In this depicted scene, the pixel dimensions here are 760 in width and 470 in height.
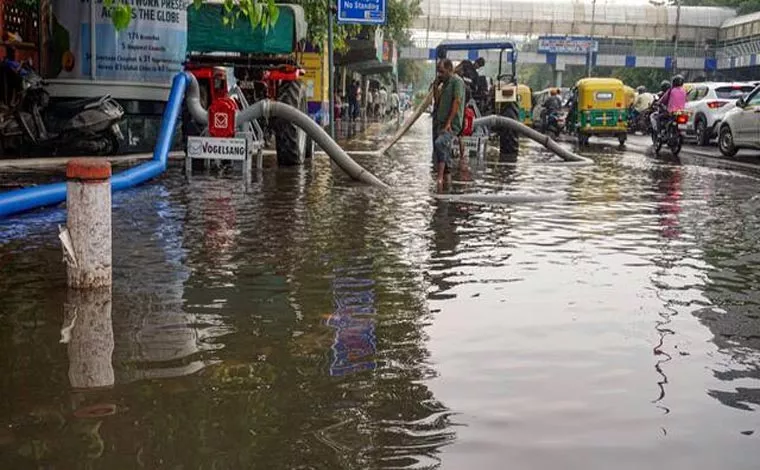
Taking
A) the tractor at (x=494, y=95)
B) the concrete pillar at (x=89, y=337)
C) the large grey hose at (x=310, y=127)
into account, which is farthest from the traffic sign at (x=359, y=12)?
the concrete pillar at (x=89, y=337)

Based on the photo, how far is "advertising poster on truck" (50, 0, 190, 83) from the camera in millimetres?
15836

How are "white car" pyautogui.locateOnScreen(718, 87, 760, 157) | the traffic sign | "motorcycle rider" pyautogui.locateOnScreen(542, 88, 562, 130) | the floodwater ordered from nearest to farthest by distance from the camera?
the floodwater, the traffic sign, "white car" pyautogui.locateOnScreen(718, 87, 760, 157), "motorcycle rider" pyautogui.locateOnScreen(542, 88, 562, 130)

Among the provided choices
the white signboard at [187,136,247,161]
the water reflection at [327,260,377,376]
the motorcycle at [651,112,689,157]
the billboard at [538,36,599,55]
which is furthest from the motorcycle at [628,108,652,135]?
the billboard at [538,36,599,55]

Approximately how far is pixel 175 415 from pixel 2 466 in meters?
0.70

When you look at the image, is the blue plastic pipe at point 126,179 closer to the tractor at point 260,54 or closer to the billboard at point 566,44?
the tractor at point 260,54

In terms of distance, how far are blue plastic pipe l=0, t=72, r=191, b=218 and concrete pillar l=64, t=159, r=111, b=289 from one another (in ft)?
10.5

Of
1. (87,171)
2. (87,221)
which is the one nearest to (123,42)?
(87,171)

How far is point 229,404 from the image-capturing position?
3758mm

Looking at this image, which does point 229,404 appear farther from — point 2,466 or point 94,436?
point 2,466

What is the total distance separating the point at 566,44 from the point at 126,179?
2381 inches

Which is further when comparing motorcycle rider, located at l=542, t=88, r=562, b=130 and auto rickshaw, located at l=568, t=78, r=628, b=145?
→ motorcycle rider, located at l=542, t=88, r=562, b=130

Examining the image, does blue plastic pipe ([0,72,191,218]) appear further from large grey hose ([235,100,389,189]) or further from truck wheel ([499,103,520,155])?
truck wheel ([499,103,520,155])

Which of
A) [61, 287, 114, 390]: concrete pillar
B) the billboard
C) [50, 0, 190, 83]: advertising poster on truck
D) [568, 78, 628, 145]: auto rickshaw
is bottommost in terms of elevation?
[61, 287, 114, 390]: concrete pillar

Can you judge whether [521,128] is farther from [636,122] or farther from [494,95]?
[636,122]
